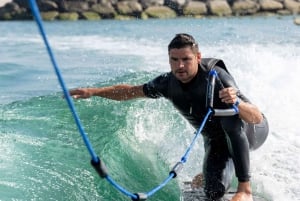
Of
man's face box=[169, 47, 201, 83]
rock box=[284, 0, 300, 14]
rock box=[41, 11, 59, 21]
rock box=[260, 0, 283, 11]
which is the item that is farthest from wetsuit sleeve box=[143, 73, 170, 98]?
→ rock box=[284, 0, 300, 14]

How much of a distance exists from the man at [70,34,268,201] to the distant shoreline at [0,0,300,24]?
131 ft

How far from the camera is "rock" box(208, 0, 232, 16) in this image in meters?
44.3

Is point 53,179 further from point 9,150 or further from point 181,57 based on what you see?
point 181,57

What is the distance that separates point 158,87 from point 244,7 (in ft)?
138

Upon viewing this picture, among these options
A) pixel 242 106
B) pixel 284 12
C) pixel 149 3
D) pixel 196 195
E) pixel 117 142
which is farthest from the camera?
pixel 149 3

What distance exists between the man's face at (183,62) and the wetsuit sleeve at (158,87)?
1.07ft

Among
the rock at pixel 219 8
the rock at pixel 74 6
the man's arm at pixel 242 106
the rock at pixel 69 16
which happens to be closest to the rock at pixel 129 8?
the rock at pixel 74 6

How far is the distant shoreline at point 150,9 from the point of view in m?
44.2

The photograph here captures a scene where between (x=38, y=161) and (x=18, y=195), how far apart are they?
0.74 m

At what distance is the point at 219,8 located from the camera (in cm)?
4472

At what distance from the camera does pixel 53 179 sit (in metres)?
4.47

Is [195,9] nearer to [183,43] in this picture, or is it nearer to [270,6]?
[270,6]

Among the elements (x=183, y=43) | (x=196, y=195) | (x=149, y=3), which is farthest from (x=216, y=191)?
(x=149, y=3)

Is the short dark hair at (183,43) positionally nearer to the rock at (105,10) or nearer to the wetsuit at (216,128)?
the wetsuit at (216,128)
